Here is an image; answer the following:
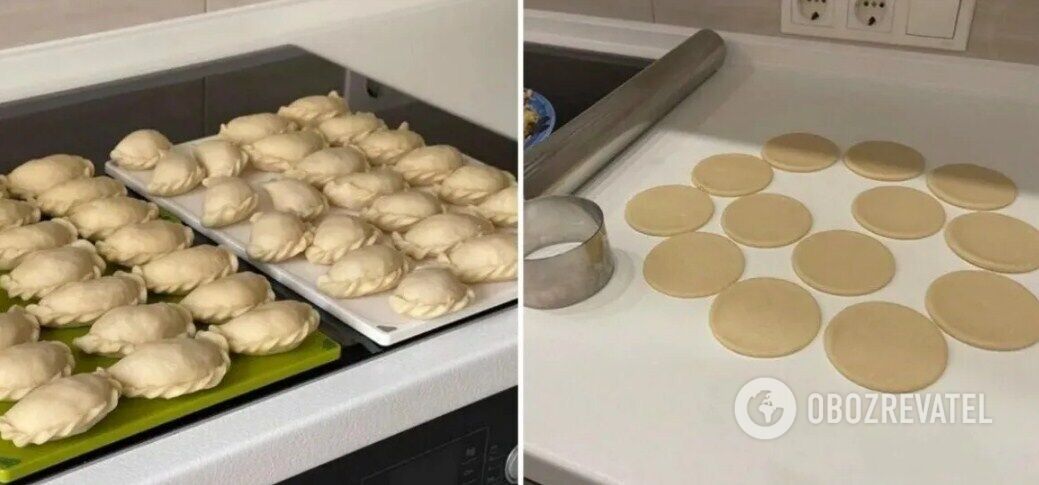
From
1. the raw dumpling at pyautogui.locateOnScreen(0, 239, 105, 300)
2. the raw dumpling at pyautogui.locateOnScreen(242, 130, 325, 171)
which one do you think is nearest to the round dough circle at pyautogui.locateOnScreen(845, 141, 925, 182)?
the raw dumpling at pyautogui.locateOnScreen(242, 130, 325, 171)

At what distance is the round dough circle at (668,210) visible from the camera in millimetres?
755

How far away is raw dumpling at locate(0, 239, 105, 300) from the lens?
0.73m

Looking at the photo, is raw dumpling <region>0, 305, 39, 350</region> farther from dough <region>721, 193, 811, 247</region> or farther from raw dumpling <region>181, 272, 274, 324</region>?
dough <region>721, 193, 811, 247</region>

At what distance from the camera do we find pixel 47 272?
734mm

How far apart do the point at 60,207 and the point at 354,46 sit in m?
0.53

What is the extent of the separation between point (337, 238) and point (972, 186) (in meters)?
0.50

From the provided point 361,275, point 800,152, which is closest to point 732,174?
point 800,152

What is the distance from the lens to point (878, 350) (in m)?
0.61

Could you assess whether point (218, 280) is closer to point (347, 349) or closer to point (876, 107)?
point (347, 349)

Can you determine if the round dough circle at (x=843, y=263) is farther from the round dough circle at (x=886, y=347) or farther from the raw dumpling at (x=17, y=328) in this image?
the raw dumpling at (x=17, y=328)

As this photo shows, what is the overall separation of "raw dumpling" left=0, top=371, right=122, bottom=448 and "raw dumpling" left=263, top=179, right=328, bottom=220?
274 mm

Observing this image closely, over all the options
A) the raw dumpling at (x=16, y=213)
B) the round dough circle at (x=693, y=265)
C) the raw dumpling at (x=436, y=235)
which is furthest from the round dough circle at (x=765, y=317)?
the raw dumpling at (x=16, y=213)

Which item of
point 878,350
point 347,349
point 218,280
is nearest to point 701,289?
point 878,350

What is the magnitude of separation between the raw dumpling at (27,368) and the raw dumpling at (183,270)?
11 centimetres
